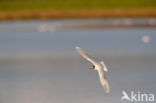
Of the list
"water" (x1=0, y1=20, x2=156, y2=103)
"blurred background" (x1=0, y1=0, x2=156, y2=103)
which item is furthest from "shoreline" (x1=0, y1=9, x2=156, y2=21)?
"water" (x1=0, y1=20, x2=156, y2=103)

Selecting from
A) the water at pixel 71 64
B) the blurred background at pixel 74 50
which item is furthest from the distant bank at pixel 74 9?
the water at pixel 71 64

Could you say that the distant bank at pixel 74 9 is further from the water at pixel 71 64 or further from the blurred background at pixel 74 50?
the water at pixel 71 64

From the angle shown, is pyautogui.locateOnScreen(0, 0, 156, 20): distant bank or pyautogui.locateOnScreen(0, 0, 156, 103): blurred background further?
pyautogui.locateOnScreen(0, 0, 156, 20): distant bank

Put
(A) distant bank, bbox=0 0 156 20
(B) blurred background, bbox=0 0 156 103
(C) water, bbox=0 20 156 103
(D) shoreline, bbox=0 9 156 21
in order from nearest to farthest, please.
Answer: (C) water, bbox=0 20 156 103
(B) blurred background, bbox=0 0 156 103
(D) shoreline, bbox=0 9 156 21
(A) distant bank, bbox=0 0 156 20

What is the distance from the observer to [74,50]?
703 inches

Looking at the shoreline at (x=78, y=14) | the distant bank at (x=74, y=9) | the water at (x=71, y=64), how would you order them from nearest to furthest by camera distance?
the water at (x=71, y=64) → the shoreline at (x=78, y=14) → the distant bank at (x=74, y=9)

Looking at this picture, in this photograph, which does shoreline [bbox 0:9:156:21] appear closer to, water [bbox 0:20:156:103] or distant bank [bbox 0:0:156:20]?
distant bank [bbox 0:0:156:20]

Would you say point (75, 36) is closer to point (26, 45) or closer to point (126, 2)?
point (26, 45)

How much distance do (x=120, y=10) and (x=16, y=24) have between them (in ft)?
13.9

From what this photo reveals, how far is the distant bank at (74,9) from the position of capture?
27781 millimetres

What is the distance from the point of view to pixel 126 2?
1280 inches

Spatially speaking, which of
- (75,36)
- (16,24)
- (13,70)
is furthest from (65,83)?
(16,24)

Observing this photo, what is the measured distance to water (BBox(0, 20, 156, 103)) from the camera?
1155 cm

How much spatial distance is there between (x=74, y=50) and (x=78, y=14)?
35.8 feet
